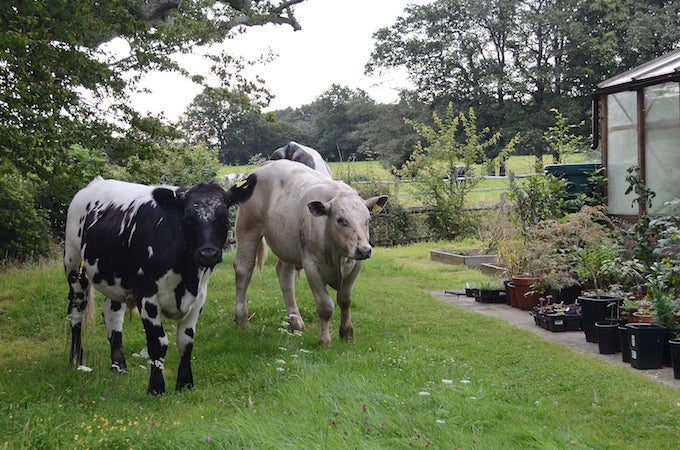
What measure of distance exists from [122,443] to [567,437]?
274 centimetres

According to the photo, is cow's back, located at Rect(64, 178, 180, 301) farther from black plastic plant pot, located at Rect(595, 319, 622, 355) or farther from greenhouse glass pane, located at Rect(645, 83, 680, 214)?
greenhouse glass pane, located at Rect(645, 83, 680, 214)

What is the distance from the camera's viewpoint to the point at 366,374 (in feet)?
18.3

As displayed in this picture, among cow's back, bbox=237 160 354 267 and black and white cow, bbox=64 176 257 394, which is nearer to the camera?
black and white cow, bbox=64 176 257 394

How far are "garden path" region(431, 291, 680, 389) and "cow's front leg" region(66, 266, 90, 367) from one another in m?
5.03

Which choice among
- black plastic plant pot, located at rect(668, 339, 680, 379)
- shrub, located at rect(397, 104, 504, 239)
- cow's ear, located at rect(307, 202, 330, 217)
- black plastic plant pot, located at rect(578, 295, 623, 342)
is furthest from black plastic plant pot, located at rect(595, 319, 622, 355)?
shrub, located at rect(397, 104, 504, 239)

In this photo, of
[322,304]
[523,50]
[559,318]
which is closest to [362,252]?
[322,304]

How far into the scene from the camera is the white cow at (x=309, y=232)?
6715 mm

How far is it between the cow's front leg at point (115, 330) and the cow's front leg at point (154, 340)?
94cm

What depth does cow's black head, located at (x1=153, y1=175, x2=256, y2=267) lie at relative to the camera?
529 centimetres

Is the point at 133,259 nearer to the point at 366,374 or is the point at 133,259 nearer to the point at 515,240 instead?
the point at 366,374

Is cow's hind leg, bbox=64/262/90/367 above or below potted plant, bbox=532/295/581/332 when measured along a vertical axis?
above

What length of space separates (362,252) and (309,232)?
41.5 inches

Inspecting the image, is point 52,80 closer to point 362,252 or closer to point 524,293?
point 362,252

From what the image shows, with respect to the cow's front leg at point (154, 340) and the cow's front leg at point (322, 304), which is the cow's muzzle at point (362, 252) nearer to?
the cow's front leg at point (322, 304)
